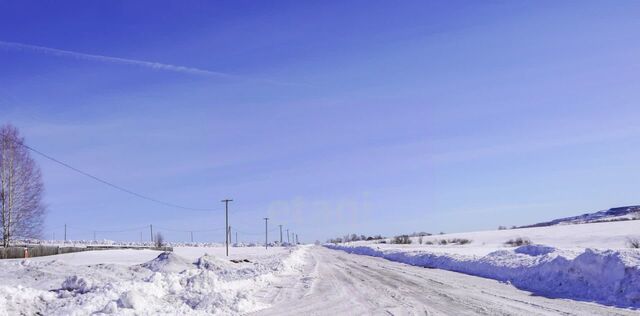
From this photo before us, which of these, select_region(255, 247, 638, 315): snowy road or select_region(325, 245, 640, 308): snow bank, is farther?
select_region(325, 245, 640, 308): snow bank

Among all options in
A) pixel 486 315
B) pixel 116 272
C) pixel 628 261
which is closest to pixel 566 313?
pixel 486 315

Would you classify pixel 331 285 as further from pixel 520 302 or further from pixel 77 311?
pixel 77 311

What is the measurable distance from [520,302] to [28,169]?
39319 millimetres

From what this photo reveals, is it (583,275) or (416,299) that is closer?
(416,299)

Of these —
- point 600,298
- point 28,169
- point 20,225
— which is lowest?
point 600,298

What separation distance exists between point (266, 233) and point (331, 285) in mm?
99913

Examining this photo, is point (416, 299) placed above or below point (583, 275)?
below

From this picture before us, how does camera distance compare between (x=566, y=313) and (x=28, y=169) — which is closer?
(x=566, y=313)

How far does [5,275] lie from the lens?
938 inches

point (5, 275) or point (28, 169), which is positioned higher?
point (28, 169)

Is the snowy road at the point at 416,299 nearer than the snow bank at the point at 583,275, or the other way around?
the snowy road at the point at 416,299

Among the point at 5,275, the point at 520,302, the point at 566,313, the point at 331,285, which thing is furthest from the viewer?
the point at 5,275

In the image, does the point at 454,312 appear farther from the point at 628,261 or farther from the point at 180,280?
the point at 180,280

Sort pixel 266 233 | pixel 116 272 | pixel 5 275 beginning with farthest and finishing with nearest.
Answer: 1. pixel 266 233
2. pixel 116 272
3. pixel 5 275
